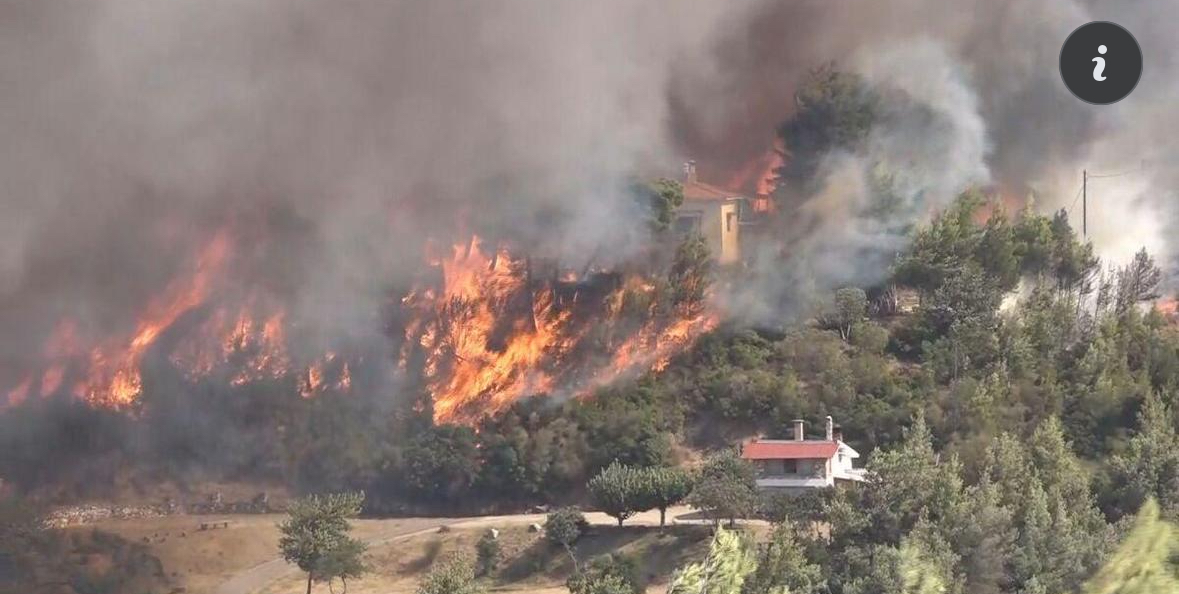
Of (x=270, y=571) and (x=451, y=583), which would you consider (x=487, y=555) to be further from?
(x=451, y=583)

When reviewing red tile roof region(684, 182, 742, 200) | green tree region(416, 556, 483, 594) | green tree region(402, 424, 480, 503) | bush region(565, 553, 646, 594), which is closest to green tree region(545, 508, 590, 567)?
bush region(565, 553, 646, 594)

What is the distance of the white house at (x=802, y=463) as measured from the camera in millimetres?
31375

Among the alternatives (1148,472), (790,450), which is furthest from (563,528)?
(1148,472)

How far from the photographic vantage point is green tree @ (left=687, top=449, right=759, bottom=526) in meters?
29.6

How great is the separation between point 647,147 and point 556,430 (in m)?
9.16

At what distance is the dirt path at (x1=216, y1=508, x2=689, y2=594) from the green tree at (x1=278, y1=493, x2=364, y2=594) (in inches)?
37.2

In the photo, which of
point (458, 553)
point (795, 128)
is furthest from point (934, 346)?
point (458, 553)

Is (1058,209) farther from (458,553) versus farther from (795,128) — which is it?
(458,553)

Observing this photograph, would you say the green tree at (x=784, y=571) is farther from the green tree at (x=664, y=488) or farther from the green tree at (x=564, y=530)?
the green tree at (x=664, y=488)

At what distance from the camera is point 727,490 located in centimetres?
2975

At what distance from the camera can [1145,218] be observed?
1602 inches

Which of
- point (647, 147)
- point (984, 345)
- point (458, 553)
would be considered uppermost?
point (647, 147)

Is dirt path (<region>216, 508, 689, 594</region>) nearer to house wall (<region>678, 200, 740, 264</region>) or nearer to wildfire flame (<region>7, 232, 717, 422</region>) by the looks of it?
wildfire flame (<region>7, 232, 717, 422</region>)

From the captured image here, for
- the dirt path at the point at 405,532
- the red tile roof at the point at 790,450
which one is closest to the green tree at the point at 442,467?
the dirt path at the point at 405,532
